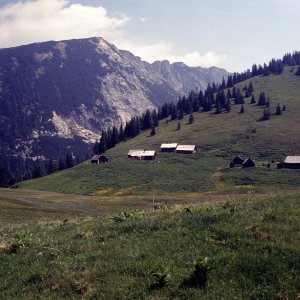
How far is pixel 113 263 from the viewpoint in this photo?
14.7m

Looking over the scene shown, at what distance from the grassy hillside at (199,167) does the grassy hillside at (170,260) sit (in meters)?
84.8

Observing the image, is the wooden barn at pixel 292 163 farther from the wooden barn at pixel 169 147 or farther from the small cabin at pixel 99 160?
the small cabin at pixel 99 160

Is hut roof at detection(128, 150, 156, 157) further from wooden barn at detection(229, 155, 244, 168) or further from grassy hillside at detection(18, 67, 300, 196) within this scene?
wooden barn at detection(229, 155, 244, 168)

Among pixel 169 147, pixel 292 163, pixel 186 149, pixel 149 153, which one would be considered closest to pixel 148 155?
pixel 149 153

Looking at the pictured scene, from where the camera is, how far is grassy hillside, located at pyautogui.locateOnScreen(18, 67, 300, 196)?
367 feet

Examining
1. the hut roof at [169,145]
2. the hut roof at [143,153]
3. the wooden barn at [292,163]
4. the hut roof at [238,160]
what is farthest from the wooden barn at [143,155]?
the wooden barn at [292,163]

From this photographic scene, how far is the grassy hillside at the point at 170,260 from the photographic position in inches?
482

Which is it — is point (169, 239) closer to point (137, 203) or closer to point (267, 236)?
point (267, 236)

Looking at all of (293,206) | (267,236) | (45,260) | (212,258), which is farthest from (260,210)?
(45,260)

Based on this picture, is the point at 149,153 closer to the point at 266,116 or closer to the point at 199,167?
the point at 199,167

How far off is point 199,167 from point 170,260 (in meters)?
123

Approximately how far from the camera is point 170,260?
46.6 ft

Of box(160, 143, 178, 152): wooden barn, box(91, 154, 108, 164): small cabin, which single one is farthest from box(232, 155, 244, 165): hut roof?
box(91, 154, 108, 164): small cabin

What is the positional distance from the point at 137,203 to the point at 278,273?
62652mm
